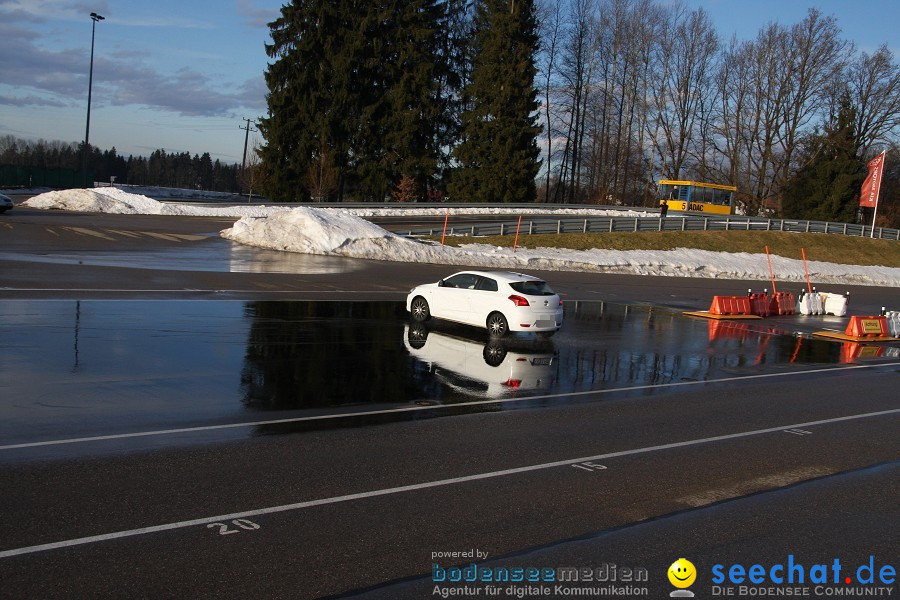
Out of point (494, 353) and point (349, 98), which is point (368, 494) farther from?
point (349, 98)

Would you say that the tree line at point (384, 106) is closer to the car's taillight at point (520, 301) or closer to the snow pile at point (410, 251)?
the snow pile at point (410, 251)

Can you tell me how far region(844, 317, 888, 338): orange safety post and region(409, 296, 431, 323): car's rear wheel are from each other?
11.6m

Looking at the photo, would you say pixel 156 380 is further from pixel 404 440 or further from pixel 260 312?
pixel 260 312

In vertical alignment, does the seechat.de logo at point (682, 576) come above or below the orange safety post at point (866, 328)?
below

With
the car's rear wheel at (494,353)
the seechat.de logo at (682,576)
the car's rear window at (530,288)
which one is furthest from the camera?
the car's rear window at (530,288)

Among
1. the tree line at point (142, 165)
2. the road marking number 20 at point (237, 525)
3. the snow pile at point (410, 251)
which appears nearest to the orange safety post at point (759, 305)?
the snow pile at point (410, 251)

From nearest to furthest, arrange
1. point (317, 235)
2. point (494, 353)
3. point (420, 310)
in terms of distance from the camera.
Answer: point (494, 353) < point (420, 310) < point (317, 235)

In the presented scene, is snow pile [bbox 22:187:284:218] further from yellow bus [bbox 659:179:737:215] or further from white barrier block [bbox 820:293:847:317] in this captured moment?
yellow bus [bbox 659:179:737:215]

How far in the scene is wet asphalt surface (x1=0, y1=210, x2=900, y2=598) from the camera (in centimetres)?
580

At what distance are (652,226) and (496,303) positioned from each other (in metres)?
34.5

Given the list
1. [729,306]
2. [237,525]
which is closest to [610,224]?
[729,306]

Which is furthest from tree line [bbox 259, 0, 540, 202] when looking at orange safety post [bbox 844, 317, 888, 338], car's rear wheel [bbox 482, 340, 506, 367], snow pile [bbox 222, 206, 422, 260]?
car's rear wheel [bbox 482, 340, 506, 367]

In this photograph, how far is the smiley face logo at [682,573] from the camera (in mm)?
5602

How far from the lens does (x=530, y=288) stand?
1761 centimetres
